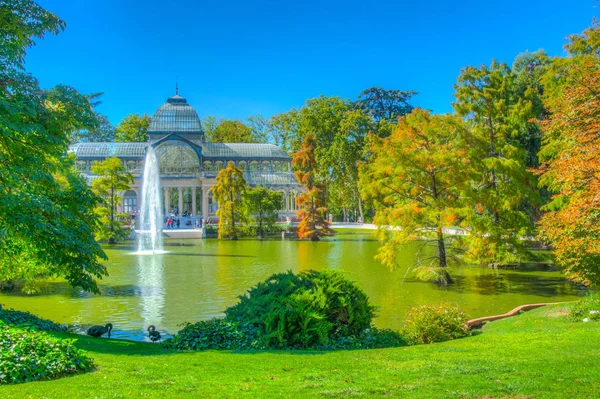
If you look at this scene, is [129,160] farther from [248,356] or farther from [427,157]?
[248,356]

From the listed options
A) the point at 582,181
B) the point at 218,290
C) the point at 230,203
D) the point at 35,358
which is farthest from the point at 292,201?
the point at 35,358

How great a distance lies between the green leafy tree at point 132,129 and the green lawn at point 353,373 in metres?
68.7

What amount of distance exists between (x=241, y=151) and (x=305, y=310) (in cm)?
5464

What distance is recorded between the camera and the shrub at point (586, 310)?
1048 centimetres

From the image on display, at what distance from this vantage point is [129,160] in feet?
196

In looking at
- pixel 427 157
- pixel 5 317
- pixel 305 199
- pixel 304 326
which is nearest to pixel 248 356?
pixel 304 326

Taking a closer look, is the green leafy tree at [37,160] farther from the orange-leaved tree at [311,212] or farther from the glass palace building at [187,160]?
the glass palace building at [187,160]

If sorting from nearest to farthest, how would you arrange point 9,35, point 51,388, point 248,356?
1. point 51,388
2. point 248,356
3. point 9,35

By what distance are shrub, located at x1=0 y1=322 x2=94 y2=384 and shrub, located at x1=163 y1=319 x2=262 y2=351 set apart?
92.4 inches

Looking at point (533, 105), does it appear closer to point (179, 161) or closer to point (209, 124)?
point (179, 161)

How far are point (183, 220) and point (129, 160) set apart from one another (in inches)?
421

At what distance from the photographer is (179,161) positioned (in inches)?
2363

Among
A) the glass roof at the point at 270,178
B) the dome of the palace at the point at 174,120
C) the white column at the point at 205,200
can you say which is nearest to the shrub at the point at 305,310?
the white column at the point at 205,200

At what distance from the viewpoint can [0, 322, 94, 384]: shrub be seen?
595 cm
